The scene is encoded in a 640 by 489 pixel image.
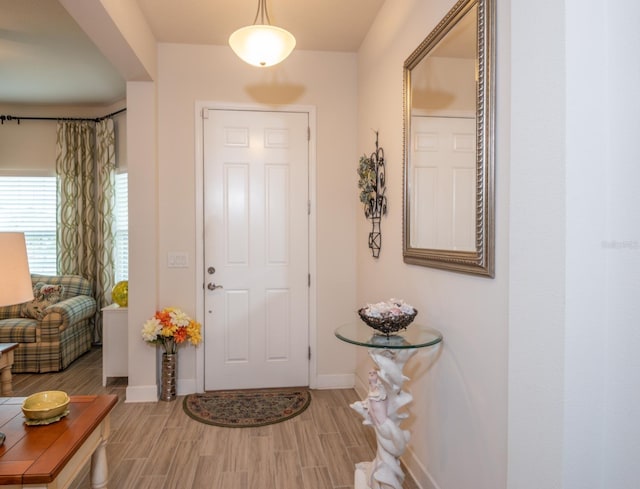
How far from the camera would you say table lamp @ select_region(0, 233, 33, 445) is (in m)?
1.40

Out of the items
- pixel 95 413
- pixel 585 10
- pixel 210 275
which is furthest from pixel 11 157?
pixel 585 10

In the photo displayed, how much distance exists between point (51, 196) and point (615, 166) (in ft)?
18.5

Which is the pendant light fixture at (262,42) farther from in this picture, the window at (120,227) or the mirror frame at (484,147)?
the window at (120,227)

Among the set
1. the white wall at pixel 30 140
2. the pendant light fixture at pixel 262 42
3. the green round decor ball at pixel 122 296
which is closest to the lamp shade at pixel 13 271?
the pendant light fixture at pixel 262 42

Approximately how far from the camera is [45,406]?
1611 mm

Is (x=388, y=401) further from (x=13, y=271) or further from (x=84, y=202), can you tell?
(x=84, y=202)

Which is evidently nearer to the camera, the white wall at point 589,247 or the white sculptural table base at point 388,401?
the white wall at point 589,247

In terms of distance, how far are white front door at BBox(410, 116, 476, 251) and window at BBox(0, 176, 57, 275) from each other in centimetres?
465

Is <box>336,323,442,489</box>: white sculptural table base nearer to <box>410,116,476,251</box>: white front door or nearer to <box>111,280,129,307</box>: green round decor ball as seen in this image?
<box>410,116,476,251</box>: white front door

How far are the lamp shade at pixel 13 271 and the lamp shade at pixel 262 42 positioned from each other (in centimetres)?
136

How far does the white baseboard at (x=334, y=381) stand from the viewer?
3.50 metres

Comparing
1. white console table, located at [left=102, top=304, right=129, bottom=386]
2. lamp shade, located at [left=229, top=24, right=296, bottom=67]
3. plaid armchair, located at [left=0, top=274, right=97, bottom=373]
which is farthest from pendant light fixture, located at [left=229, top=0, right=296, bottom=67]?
plaid armchair, located at [left=0, top=274, right=97, bottom=373]

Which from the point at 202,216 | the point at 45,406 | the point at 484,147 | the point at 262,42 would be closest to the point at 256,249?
the point at 202,216

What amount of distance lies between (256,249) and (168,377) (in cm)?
123
